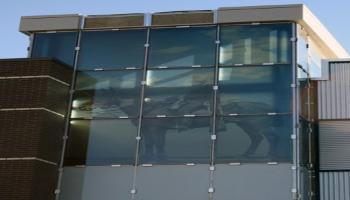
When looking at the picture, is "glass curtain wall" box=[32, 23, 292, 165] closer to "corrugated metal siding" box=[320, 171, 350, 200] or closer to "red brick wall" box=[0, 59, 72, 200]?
"red brick wall" box=[0, 59, 72, 200]

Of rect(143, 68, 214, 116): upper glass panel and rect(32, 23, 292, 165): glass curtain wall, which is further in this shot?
rect(143, 68, 214, 116): upper glass panel

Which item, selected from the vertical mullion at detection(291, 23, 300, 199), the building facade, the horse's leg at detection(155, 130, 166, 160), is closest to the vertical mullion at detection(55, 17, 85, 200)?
the building facade

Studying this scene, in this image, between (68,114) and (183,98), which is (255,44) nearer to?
(183,98)

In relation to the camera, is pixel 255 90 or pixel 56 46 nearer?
pixel 255 90

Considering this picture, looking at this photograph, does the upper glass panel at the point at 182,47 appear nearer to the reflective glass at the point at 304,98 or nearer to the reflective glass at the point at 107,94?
the reflective glass at the point at 107,94

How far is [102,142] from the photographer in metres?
17.4

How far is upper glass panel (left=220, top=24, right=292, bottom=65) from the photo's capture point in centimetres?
1716

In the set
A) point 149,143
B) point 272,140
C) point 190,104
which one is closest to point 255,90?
point 272,140

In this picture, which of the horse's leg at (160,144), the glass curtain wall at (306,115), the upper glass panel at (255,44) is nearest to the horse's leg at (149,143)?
the horse's leg at (160,144)

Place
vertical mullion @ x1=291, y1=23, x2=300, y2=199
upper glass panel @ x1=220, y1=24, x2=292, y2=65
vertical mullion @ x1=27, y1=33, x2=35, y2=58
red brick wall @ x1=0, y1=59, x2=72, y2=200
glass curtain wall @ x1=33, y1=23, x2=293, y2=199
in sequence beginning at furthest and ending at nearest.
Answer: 1. vertical mullion @ x1=27, y1=33, x2=35, y2=58
2. upper glass panel @ x1=220, y1=24, x2=292, y2=65
3. glass curtain wall @ x1=33, y1=23, x2=293, y2=199
4. red brick wall @ x1=0, y1=59, x2=72, y2=200
5. vertical mullion @ x1=291, y1=23, x2=300, y2=199

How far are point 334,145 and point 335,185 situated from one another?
3.47 feet

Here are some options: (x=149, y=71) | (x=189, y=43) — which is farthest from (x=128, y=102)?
(x=189, y=43)

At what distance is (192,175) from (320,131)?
3684 mm

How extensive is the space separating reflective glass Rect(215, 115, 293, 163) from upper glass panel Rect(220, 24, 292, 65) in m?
1.56
